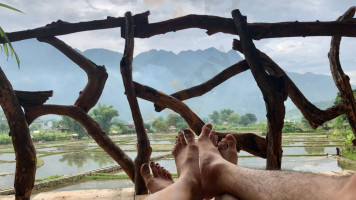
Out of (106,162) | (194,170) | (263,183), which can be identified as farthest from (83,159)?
(263,183)

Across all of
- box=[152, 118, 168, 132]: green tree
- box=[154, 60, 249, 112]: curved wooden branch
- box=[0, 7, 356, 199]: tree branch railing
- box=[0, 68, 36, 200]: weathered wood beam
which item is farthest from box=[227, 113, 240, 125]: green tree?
box=[0, 68, 36, 200]: weathered wood beam

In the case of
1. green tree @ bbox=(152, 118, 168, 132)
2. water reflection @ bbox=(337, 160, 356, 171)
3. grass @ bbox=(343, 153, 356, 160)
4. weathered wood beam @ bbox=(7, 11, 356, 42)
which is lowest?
water reflection @ bbox=(337, 160, 356, 171)

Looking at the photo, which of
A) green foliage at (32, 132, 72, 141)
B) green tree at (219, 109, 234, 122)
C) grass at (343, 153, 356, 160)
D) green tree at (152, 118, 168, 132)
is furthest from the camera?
green tree at (219, 109, 234, 122)

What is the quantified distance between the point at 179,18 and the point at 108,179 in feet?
29.6

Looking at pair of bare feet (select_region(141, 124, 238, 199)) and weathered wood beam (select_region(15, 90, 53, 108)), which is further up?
weathered wood beam (select_region(15, 90, 53, 108))

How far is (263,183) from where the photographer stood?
0.69 meters

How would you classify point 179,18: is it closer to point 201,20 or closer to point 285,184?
point 201,20

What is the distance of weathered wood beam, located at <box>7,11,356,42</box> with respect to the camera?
81.5 inches

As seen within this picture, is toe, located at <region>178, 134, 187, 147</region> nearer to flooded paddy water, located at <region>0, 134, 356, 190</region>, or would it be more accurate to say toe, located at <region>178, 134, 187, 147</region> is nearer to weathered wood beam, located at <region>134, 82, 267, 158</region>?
weathered wood beam, located at <region>134, 82, 267, 158</region>

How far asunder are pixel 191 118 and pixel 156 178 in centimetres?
76

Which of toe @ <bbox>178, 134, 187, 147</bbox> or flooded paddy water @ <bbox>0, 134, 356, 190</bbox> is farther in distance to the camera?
flooded paddy water @ <bbox>0, 134, 356, 190</bbox>

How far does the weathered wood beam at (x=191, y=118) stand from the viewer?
6.18ft

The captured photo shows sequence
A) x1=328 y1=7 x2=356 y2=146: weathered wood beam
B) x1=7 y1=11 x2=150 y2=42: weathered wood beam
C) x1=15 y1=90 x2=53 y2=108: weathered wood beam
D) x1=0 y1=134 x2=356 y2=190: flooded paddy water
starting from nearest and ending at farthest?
1. x1=15 y1=90 x2=53 y2=108: weathered wood beam
2. x1=7 y1=11 x2=150 y2=42: weathered wood beam
3. x1=328 y1=7 x2=356 y2=146: weathered wood beam
4. x1=0 y1=134 x2=356 y2=190: flooded paddy water

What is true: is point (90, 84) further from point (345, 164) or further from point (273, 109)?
point (345, 164)
